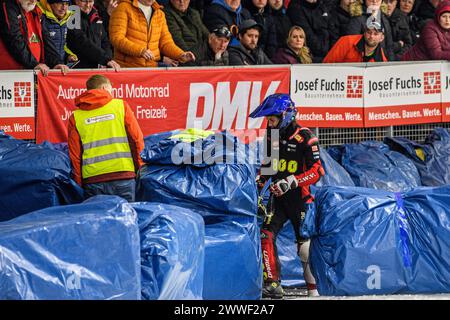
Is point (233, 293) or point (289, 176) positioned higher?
point (289, 176)

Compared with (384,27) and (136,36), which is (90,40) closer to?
(136,36)

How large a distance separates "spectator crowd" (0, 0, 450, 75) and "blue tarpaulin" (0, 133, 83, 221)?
1.56 meters

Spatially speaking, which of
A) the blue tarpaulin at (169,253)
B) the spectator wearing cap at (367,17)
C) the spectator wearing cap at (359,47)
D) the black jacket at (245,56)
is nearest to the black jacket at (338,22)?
the spectator wearing cap at (367,17)

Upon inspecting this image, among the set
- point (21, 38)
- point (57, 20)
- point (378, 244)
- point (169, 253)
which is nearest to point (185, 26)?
point (57, 20)

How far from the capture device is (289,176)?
1087 centimetres

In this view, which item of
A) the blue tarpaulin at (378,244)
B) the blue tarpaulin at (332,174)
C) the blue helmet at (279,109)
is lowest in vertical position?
the blue tarpaulin at (378,244)

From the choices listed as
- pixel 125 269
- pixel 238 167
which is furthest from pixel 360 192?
pixel 125 269

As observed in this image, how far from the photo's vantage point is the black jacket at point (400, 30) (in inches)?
646

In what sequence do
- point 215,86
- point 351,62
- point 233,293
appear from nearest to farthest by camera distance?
1. point 233,293
2. point 215,86
3. point 351,62

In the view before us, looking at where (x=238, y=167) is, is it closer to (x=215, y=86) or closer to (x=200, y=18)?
(x=215, y=86)

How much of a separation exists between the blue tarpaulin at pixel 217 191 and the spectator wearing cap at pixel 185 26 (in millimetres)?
3652

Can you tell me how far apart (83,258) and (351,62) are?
706cm

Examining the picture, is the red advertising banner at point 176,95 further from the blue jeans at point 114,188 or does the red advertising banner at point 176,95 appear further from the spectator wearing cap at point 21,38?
the blue jeans at point 114,188

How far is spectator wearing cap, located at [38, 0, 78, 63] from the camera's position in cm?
1291
